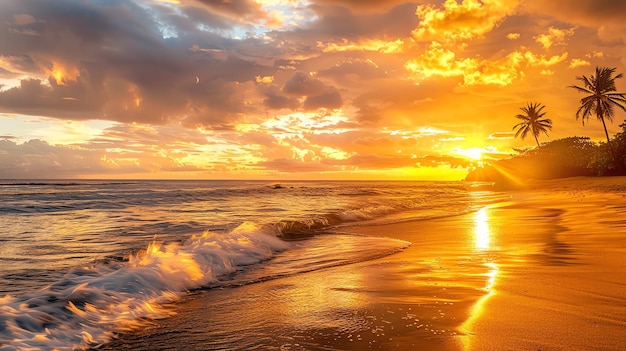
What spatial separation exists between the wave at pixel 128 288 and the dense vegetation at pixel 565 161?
45657mm

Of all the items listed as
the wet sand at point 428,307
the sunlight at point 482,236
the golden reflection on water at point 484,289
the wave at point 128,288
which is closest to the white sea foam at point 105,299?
the wave at point 128,288

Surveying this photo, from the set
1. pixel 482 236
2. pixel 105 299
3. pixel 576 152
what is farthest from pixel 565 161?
pixel 105 299

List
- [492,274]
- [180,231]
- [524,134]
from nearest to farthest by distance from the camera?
[492,274], [180,231], [524,134]

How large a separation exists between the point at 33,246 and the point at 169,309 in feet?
25.6

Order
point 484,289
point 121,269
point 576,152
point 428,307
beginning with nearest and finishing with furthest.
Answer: point 428,307 → point 484,289 → point 121,269 → point 576,152

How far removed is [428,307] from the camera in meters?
4.30

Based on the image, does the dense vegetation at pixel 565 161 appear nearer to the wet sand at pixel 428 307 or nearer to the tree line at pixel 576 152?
the tree line at pixel 576 152

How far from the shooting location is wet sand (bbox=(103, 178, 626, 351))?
3.38m

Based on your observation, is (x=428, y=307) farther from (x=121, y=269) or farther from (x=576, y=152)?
(x=576, y=152)

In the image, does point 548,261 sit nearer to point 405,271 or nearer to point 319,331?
point 405,271

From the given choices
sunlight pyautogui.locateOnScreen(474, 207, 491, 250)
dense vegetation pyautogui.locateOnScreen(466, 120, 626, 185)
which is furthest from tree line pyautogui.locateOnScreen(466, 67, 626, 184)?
sunlight pyautogui.locateOnScreen(474, 207, 491, 250)

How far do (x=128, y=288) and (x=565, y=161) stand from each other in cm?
6162

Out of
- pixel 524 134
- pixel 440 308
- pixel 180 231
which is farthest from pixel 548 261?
pixel 524 134

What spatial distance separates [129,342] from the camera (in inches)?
158
